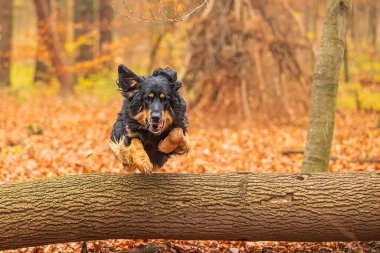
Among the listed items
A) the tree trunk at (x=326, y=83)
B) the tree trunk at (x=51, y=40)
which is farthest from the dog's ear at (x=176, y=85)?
the tree trunk at (x=51, y=40)

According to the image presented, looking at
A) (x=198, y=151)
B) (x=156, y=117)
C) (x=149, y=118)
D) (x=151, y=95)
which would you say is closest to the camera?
(x=156, y=117)

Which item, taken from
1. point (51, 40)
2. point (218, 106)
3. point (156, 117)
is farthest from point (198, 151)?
point (51, 40)

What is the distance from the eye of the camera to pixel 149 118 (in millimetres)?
5098

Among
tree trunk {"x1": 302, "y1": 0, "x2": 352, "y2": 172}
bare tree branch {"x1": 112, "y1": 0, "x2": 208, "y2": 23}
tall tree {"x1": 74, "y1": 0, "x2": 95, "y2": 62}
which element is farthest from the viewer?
tall tree {"x1": 74, "y1": 0, "x2": 95, "y2": 62}

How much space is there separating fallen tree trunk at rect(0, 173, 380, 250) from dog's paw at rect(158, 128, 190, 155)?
432 mm

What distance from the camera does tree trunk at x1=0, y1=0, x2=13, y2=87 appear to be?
21.0 metres

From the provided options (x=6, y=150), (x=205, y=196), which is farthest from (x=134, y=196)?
(x=6, y=150)

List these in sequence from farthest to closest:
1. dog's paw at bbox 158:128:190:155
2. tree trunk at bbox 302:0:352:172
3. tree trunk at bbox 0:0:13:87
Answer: tree trunk at bbox 0:0:13:87, tree trunk at bbox 302:0:352:172, dog's paw at bbox 158:128:190:155

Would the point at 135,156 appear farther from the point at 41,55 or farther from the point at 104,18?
the point at 104,18

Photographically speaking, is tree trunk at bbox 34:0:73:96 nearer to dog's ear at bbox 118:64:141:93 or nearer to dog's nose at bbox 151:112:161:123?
dog's ear at bbox 118:64:141:93

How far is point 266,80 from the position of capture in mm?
14039

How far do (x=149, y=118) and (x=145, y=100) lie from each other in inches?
11.8

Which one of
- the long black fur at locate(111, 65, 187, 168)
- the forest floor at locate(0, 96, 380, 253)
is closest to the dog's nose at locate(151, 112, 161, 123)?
the long black fur at locate(111, 65, 187, 168)

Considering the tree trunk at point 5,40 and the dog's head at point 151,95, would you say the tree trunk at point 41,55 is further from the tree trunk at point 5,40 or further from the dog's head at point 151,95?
the dog's head at point 151,95
